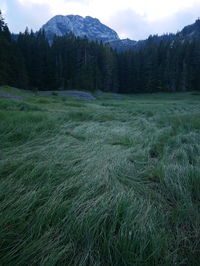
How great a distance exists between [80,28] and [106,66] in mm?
124900

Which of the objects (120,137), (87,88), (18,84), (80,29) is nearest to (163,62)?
(87,88)

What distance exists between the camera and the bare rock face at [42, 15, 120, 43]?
373 ft

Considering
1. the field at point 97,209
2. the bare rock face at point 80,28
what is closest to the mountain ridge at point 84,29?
the bare rock face at point 80,28

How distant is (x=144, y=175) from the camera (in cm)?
185

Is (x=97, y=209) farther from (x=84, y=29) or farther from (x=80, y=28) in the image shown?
(x=84, y=29)

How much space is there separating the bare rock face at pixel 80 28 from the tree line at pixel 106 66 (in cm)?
8879

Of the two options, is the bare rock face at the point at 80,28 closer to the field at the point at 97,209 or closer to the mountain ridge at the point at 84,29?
the mountain ridge at the point at 84,29

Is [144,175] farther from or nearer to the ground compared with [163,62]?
nearer to the ground

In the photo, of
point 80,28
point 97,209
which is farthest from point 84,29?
point 97,209

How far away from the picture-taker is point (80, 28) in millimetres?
126812

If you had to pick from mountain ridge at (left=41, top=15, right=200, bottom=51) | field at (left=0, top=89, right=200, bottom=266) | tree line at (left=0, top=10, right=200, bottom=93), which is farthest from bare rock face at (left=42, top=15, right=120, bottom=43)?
field at (left=0, top=89, right=200, bottom=266)

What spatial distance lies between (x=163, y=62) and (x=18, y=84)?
30.8 metres

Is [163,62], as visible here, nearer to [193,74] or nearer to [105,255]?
[193,74]

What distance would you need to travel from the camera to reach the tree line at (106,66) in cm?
3023
